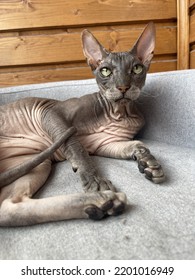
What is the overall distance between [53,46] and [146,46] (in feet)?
2.54

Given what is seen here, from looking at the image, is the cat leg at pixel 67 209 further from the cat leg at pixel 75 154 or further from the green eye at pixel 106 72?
the green eye at pixel 106 72

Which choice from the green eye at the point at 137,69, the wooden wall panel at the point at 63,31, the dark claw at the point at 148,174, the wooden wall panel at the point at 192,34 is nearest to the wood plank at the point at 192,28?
the wooden wall panel at the point at 192,34

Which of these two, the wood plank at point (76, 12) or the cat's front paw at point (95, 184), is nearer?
the cat's front paw at point (95, 184)

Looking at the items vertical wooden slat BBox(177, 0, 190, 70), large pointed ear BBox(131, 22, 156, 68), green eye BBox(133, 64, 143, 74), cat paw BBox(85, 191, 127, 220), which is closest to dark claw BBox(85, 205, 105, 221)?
cat paw BBox(85, 191, 127, 220)

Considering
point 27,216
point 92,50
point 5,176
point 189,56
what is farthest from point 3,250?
point 189,56

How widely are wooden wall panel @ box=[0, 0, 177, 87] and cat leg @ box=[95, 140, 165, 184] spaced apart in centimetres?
80

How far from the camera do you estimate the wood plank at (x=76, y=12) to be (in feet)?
5.23

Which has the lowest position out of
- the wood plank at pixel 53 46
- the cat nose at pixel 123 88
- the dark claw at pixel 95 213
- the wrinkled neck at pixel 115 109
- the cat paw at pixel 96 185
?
the dark claw at pixel 95 213

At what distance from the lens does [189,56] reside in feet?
5.41

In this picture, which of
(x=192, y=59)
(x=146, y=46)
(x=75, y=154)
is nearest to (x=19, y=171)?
(x=75, y=154)

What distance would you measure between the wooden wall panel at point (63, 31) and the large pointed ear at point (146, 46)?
62cm

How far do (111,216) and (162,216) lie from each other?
4.7 inches

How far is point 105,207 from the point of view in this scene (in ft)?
1.98
